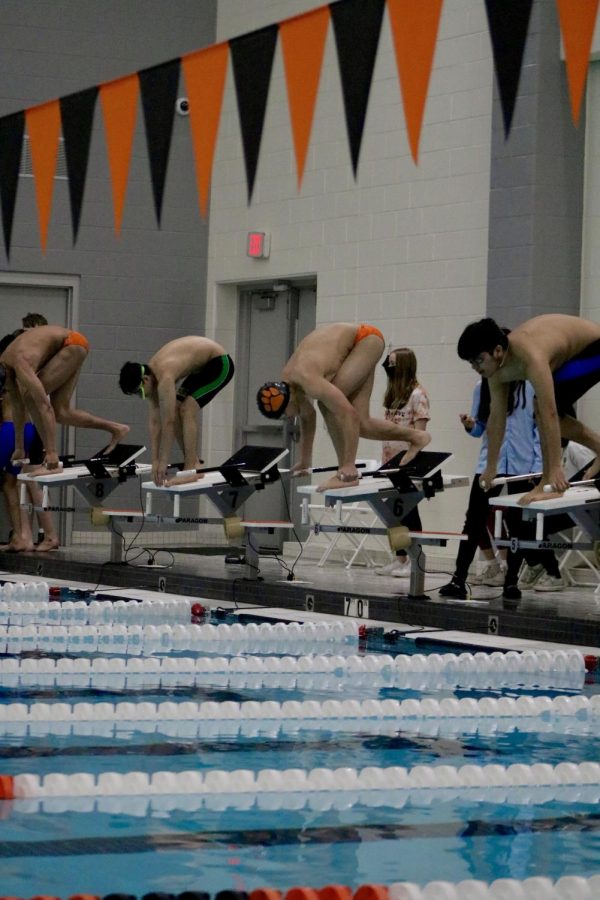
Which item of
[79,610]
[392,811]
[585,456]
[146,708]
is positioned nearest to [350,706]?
[146,708]

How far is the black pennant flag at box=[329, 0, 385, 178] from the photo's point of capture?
20.4 ft

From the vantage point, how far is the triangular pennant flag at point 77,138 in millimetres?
8352

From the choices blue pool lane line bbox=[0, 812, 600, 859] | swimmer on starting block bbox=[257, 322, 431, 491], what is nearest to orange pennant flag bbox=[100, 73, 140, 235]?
swimmer on starting block bbox=[257, 322, 431, 491]

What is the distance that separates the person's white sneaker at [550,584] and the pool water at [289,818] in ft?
12.0

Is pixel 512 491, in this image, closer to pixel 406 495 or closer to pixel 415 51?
pixel 406 495

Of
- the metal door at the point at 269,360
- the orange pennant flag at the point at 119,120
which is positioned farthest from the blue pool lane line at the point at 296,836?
the metal door at the point at 269,360

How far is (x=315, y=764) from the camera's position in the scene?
454 centimetres

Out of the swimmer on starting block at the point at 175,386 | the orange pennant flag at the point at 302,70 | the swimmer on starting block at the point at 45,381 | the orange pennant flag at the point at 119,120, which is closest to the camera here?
the orange pennant flag at the point at 302,70

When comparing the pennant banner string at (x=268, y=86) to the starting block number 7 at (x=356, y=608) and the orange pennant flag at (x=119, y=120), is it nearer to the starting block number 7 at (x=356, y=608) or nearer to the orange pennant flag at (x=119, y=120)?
the orange pennant flag at (x=119, y=120)

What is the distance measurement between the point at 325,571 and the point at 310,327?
10.2 ft

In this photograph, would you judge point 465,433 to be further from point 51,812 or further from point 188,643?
point 51,812

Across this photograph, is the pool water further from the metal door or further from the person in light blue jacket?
the metal door

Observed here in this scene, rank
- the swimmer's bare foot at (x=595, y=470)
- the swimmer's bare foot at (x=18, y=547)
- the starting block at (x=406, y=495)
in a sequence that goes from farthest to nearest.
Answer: the swimmer's bare foot at (x=18, y=547) < the starting block at (x=406, y=495) < the swimmer's bare foot at (x=595, y=470)

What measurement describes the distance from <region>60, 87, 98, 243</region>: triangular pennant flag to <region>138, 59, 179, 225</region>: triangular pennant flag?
0.67m
